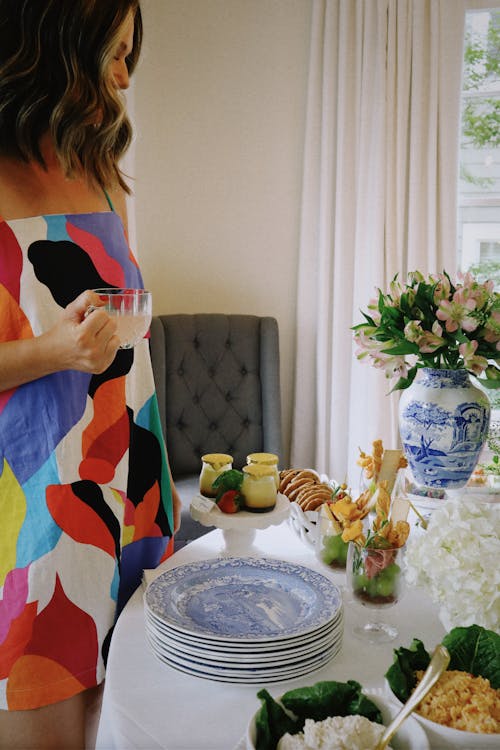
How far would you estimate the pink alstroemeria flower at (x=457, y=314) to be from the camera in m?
1.58

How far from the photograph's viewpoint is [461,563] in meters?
0.89

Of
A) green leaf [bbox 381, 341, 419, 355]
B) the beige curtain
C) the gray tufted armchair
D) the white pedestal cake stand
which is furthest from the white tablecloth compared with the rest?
the beige curtain

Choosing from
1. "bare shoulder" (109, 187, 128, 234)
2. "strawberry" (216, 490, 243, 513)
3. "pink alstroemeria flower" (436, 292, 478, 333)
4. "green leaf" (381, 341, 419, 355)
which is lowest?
"strawberry" (216, 490, 243, 513)

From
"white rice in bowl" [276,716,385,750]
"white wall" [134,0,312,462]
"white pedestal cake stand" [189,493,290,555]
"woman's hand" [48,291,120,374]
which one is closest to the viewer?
"white rice in bowl" [276,716,385,750]

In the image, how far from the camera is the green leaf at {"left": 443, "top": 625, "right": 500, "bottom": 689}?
777 millimetres

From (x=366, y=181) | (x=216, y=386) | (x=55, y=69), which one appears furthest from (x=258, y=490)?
(x=366, y=181)

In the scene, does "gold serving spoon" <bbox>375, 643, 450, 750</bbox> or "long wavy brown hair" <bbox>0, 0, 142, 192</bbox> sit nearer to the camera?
"gold serving spoon" <bbox>375, 643, 450, 750</bbox>

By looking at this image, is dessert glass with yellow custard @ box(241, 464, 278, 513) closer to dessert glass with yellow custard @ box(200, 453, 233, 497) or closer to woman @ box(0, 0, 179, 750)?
dessert glass with yellow custard @ box(200, 453, 233, 497)

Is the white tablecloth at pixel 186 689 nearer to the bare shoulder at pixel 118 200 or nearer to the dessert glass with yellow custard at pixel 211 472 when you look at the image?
the dessert glass with yellow custard at pixel 211 472

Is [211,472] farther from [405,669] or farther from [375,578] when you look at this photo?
[405,669]

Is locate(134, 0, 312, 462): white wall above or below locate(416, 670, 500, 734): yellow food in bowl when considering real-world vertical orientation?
above

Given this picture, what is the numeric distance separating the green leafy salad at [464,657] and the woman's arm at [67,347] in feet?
1.93

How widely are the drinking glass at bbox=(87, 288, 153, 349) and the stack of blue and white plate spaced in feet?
1.24

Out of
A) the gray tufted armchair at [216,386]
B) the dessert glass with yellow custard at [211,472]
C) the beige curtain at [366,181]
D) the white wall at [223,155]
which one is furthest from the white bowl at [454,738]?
the white wall at [223,155]
